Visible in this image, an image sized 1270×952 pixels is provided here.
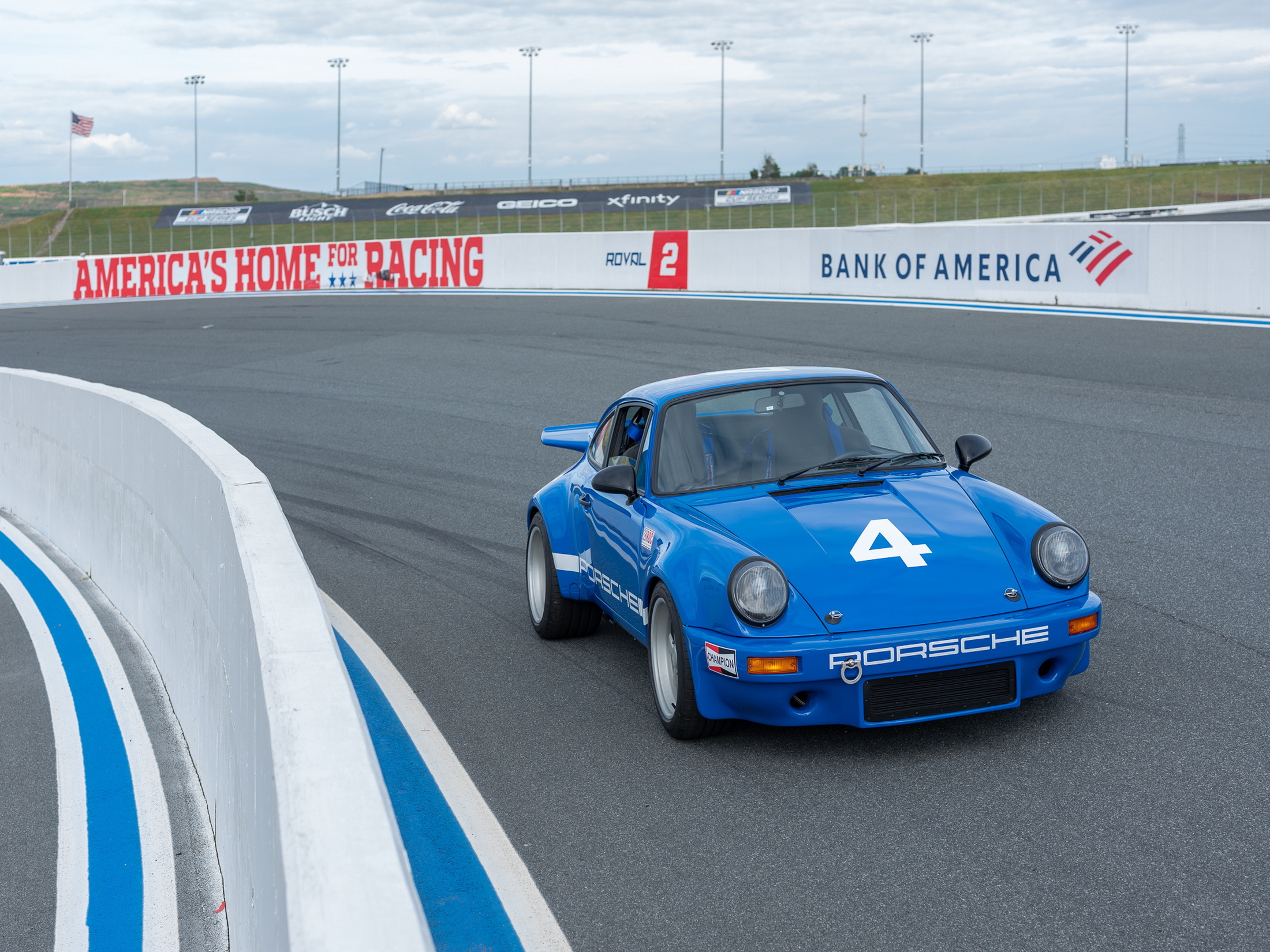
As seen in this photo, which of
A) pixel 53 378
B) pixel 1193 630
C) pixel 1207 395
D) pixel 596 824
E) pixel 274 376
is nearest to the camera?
pixel 596 824

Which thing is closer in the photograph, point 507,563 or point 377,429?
point 507,563

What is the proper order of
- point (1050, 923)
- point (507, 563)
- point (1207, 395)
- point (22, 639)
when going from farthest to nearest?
1. point (1207, 395)
2. point (507, 563)
3. point (22, 639)
4. point (1050, 923)

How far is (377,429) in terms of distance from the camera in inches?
545

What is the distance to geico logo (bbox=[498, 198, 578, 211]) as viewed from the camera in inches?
2694

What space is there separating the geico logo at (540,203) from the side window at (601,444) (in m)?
62.7

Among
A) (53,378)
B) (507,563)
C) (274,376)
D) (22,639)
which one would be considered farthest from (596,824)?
(274,376)

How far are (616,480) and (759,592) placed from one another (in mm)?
1163

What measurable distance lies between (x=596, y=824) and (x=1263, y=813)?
2.14 metres

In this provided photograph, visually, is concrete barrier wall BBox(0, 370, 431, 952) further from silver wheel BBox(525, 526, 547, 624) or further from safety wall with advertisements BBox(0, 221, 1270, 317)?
safety wall with advertisements BBox(0, 221, 1270, 317)

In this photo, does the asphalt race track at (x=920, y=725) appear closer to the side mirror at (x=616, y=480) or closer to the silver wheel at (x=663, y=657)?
the silver wheel at (x=663, y=657)

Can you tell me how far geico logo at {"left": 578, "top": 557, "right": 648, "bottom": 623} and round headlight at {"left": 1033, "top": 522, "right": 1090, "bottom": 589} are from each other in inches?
63.7

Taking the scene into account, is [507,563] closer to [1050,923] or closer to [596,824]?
[596,824]

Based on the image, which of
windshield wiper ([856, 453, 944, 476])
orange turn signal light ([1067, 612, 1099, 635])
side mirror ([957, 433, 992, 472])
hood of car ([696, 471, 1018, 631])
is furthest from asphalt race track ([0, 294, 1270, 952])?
windshield wiper ([856, 453, 944, 476])

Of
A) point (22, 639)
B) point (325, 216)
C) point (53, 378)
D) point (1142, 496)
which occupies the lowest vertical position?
point (22, 639)
